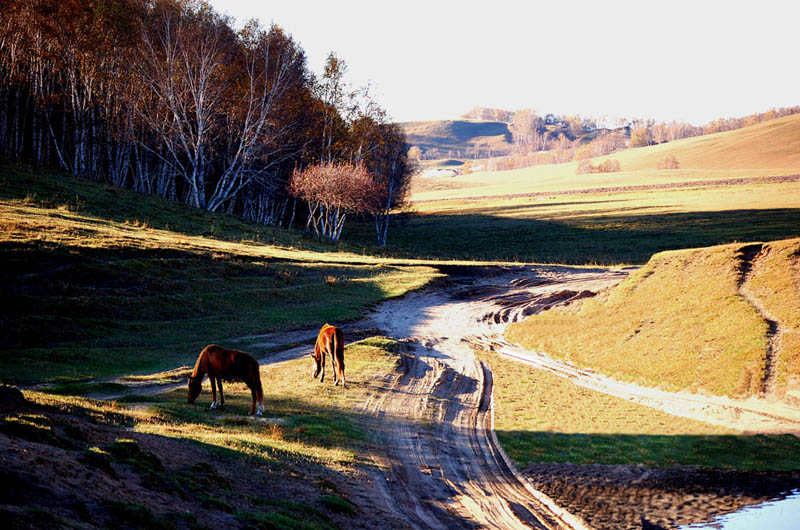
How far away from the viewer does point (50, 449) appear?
26.4 feet

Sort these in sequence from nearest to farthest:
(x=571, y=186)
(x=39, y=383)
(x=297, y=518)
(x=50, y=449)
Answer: (x=50, y=449)
(x=297, y=518)
(x=39, y=383)
(x=571, y=186)

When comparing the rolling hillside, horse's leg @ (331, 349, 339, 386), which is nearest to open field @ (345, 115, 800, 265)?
the rolling hillside

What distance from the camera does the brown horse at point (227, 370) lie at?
48.3ft

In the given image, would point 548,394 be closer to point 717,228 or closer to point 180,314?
point 180,314

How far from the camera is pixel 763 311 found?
2189cm

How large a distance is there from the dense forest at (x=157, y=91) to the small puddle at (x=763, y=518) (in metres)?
52.7

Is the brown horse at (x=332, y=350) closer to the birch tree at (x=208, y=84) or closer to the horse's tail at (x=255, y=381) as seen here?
the horse's tail at (x=255, y=381)

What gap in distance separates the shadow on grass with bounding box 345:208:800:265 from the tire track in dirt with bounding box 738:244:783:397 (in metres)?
33.1

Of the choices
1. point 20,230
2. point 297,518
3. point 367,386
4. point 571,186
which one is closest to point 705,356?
point 367,386

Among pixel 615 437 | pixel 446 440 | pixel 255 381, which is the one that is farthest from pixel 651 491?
pixel 255 381

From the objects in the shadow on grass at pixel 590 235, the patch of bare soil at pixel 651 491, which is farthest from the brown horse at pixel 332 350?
the shadow on grass at pixel 590 235

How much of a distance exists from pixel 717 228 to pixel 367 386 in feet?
209

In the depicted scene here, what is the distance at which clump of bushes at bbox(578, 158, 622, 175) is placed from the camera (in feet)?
579

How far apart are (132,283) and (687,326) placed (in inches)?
973
